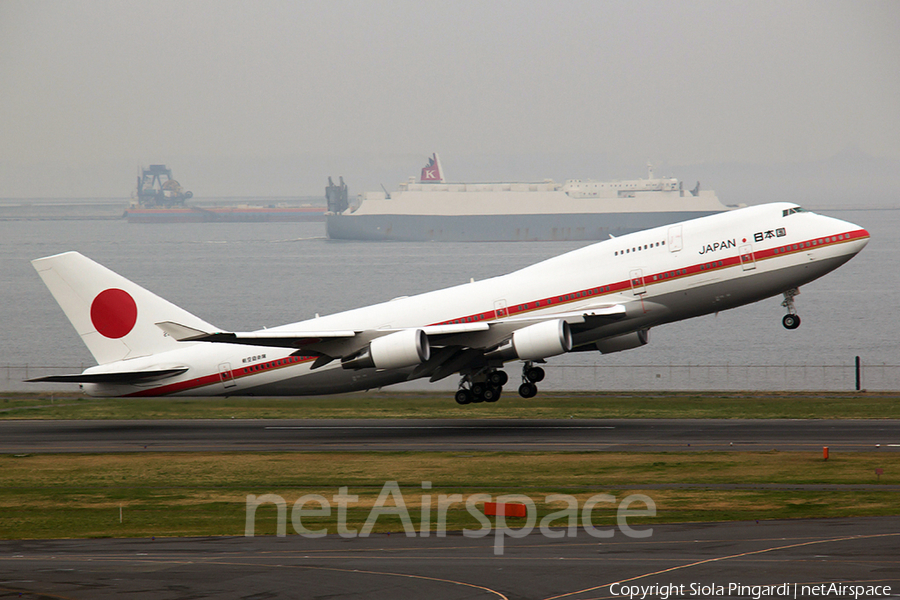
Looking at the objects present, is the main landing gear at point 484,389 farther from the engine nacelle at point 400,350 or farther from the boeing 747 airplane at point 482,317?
Result: the engine nacelle at point 400,350

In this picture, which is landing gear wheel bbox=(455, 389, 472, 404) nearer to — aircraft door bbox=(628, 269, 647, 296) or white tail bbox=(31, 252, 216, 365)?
aircraft door bbox=(628, 269, 647, 296)

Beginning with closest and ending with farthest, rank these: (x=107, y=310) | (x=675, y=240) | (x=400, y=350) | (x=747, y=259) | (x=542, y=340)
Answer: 1. (x=542, y=340)
2. (x=747, y=259)
3. (x=400, y=350)
4. (x=675, y=240)
5. (x=107, y=310)

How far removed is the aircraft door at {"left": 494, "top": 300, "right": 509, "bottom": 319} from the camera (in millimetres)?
45344

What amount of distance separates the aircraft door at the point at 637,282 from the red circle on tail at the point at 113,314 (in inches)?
982

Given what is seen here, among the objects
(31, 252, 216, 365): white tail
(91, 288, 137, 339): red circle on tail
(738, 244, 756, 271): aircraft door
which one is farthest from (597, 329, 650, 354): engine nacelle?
(91, 288, 137, 339): red circle on tail

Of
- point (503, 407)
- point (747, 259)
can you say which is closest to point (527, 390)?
point (503, 407)

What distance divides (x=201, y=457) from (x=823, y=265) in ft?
93.1

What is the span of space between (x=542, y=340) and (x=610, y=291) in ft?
14.6

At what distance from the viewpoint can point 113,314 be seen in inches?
1885

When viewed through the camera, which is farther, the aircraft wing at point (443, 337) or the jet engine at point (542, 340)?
the aircraft wing at point (443, 337)

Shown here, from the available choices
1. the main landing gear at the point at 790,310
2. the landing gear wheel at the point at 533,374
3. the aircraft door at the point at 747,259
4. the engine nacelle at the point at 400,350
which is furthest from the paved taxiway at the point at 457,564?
the landing gear wheel at the point at 533,374

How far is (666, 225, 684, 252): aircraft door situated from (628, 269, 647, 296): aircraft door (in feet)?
5.77

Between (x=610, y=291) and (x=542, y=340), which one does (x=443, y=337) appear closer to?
(x=542, y=340)

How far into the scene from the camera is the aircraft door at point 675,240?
4294cm
